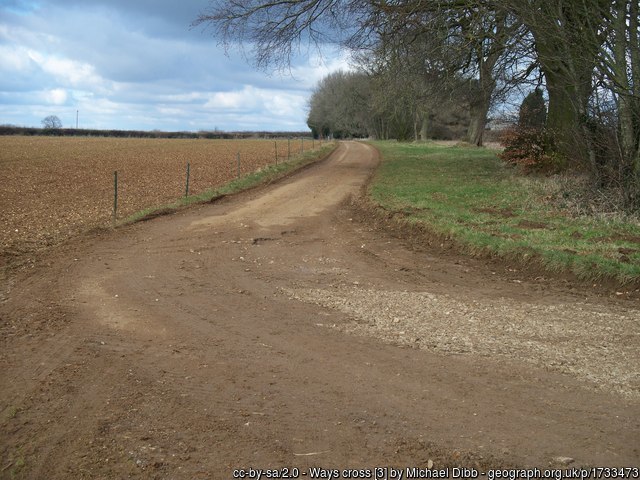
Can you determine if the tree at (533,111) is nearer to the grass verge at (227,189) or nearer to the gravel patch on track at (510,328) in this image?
the grass verge at (227,189)

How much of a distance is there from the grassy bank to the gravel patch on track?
5.55ft

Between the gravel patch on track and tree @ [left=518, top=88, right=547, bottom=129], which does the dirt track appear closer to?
the gravel patch on track

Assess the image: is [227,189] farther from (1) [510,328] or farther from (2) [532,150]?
(1) [510,328]

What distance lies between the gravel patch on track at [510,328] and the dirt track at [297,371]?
0.10ft

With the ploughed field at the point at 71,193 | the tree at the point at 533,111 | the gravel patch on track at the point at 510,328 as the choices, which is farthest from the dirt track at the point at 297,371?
the tree at the point at 533,111

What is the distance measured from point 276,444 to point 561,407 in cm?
226

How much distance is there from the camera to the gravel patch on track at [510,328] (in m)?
5.46

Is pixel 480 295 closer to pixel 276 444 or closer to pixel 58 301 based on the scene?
pixel 276 444

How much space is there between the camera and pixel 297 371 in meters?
5.35

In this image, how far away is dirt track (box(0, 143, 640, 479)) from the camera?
4.01 meters

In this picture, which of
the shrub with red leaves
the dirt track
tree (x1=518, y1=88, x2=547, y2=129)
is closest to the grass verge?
the dirt track

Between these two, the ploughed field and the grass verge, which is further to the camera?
the grass verge

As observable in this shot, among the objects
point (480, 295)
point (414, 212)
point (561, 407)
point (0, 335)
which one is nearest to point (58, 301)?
point (0, 335)

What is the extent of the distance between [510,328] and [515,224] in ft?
18.0
